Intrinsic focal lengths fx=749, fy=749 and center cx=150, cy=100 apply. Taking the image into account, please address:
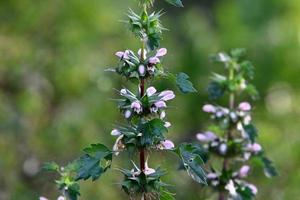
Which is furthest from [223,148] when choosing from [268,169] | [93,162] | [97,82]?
[97,82]

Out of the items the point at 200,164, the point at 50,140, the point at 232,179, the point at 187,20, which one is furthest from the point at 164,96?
the point at 187,20

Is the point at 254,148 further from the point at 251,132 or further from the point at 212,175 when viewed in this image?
the point at 212,175

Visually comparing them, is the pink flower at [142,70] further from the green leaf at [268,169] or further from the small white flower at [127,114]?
the green leaf at [268,169]

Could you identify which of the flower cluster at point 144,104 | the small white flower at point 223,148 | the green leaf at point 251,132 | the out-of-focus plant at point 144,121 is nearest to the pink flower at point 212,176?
the small white flower at point 223,148

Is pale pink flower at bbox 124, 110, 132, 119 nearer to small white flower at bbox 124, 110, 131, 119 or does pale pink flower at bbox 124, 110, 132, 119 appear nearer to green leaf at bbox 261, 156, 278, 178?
small white flower at bbox 124, 110, 131, 119

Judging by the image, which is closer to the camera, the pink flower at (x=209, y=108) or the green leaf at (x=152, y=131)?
the green leaf at (x=152, y=131)

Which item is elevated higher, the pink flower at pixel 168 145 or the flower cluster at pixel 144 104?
the flower cluster at pixel 144 104
